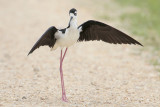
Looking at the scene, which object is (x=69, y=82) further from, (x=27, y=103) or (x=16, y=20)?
(x=16, y=20)

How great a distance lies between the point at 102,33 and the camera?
642 centimetres

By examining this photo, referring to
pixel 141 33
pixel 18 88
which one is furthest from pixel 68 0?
pixel 18 88

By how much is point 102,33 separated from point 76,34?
2.11 feet

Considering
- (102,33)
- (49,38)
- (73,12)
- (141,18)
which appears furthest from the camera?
(141,18)

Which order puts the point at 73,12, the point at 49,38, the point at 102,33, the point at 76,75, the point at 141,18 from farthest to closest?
the point at 141,18
the point at 76,75
the point at 102,33
the point at 49,38
the point at 73,12

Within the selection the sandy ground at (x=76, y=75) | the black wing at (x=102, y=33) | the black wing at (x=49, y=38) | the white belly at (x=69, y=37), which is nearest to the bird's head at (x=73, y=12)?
the white belly at (x=69, y=37)

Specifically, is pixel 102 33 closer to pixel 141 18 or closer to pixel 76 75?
pixel 76 75

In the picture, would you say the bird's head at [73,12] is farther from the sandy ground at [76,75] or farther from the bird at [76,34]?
the sandy ground at [76,75]

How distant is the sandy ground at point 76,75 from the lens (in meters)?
6.20

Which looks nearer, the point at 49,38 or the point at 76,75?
the point at 49,38

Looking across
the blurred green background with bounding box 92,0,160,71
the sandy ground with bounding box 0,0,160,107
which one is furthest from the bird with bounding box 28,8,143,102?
the blurred green background with bounding box 92,0,160,71

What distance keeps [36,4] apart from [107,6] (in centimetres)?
306

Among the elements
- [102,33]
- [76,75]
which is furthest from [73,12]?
[76,75]

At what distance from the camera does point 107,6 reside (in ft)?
59.5
